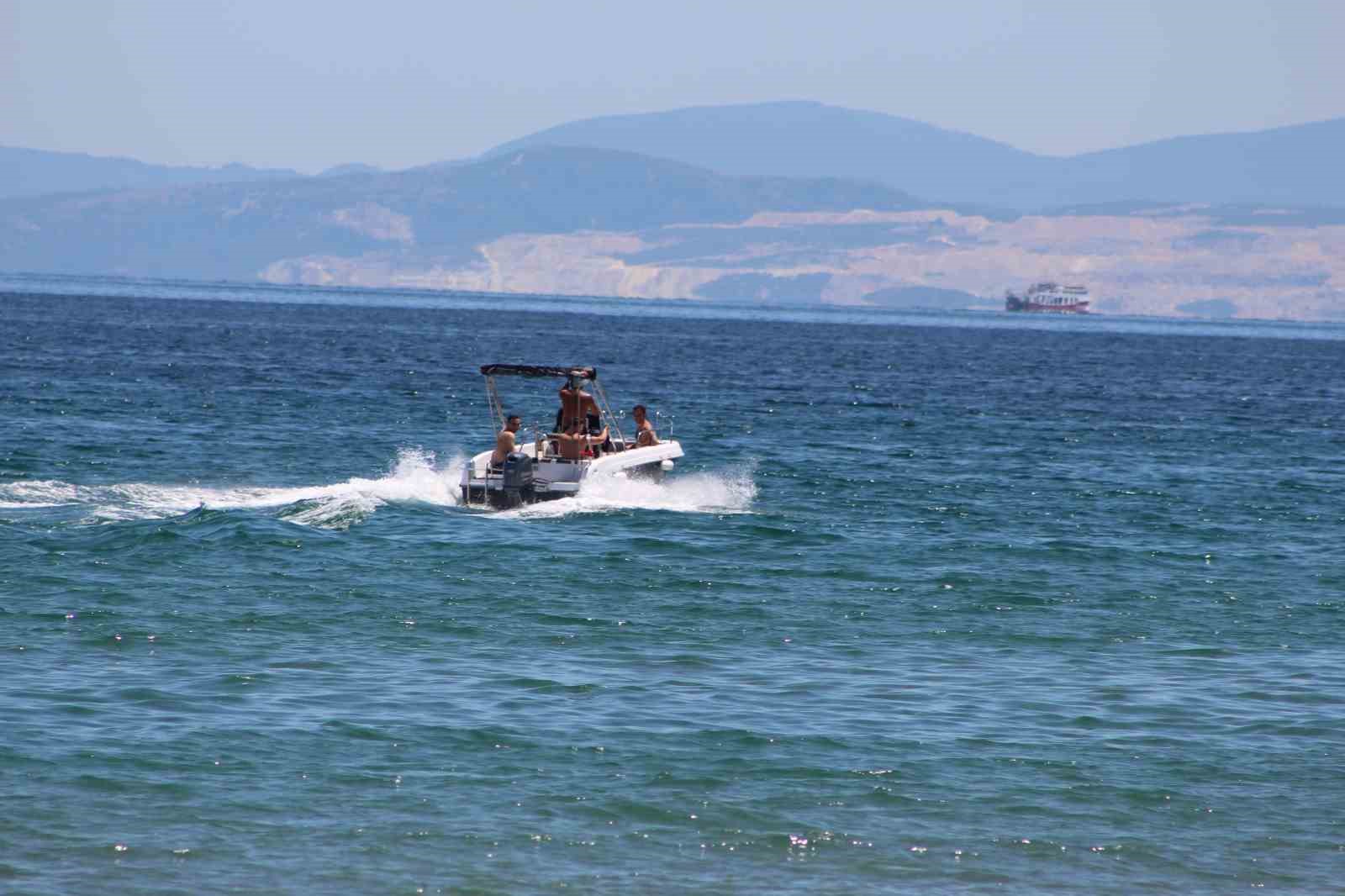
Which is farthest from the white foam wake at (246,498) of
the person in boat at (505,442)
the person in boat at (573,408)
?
the person in boat at (573,408)

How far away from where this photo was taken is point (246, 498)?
32.1 meters

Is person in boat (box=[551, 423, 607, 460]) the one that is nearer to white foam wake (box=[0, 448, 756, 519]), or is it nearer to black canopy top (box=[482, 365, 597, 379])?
white foam wake (box=[0, 448, 756, 519])

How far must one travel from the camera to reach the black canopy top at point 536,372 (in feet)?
105

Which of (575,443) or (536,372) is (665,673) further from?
(536,372)

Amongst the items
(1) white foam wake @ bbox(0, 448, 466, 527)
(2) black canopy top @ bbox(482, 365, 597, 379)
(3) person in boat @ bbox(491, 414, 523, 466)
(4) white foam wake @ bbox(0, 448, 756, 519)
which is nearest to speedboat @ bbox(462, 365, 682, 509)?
(2) black canopy top @ bbox(482, 365, 597, 379)

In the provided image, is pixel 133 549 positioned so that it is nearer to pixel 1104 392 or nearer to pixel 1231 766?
pixel 1231 766

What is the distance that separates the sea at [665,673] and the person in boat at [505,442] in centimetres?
110

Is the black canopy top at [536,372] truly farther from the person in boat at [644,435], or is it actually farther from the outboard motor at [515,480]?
the outboard motor at [515,480]

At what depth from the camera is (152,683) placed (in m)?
18.4

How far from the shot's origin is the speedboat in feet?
103

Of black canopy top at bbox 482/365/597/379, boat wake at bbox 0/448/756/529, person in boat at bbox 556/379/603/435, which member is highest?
black canopy top at bbox 482/365/597/379

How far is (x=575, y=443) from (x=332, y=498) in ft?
14.7

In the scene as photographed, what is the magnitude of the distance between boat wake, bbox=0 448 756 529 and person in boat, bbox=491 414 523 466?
99 cm

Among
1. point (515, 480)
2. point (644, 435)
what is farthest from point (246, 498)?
point (644, 435)
